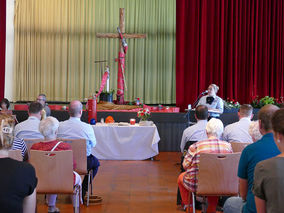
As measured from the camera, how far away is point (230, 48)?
962 centimetres

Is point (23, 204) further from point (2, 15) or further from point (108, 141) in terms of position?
point (2, 15)

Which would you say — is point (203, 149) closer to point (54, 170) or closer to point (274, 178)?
point (54, 170)

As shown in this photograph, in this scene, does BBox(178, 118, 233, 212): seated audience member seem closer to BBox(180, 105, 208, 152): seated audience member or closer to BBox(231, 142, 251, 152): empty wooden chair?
BBox(231, 142, 251, 152): empty wooden chair

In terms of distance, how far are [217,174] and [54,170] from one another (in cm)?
123

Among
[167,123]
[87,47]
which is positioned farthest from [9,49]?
[167,123]

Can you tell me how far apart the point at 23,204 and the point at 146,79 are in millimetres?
8839

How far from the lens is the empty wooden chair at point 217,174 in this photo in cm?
303

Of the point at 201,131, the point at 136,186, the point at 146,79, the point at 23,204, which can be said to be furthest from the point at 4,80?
the point at 23,204

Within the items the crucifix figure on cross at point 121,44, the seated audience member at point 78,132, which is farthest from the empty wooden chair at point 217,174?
the crucifix figure on cross at point 121,44

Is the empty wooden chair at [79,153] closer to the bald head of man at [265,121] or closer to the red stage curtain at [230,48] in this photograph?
the bald head of man at [265,121]

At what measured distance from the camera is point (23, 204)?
191 cm

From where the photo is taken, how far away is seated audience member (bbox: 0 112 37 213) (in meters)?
1.76

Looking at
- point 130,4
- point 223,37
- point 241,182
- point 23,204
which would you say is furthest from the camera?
point 130,4

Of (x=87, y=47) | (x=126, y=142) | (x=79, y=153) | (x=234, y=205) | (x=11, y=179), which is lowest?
(x=126, y=142)
